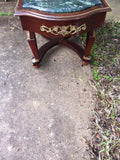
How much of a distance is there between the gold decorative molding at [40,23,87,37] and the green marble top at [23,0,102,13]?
115mm

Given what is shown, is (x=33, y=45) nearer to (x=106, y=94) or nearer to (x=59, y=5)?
(x=59, y=5)

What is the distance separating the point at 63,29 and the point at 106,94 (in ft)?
2.65

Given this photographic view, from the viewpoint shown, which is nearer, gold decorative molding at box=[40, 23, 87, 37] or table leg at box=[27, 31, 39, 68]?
gold decorative molding at box=[40, 23, 87, 37]

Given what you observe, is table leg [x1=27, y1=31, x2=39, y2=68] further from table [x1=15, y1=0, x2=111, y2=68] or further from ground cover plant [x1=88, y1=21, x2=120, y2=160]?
ground cover plant [x1=88, y1=21, x2=120, y2=160]

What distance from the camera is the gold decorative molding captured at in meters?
1.09

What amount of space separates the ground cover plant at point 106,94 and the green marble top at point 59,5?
78 centimetres

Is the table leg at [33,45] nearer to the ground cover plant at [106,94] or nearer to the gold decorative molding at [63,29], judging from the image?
the gold decorative molding at [63,29]

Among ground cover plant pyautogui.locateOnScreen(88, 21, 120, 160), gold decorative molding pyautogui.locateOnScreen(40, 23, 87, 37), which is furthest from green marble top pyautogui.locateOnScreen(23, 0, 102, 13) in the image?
ground cover plant pyautogui.locateOnScreen(88, 21, 120, 160)

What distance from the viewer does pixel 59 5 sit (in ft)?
3.42

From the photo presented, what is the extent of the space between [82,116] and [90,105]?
0.15 m

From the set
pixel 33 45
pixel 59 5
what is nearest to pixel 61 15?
pixel 59 5

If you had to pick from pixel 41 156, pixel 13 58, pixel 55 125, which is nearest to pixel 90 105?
pixel 55 125

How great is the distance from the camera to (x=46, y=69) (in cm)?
170

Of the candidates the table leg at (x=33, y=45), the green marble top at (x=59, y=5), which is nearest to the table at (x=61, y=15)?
the green marble top at (x=59, y=5)
